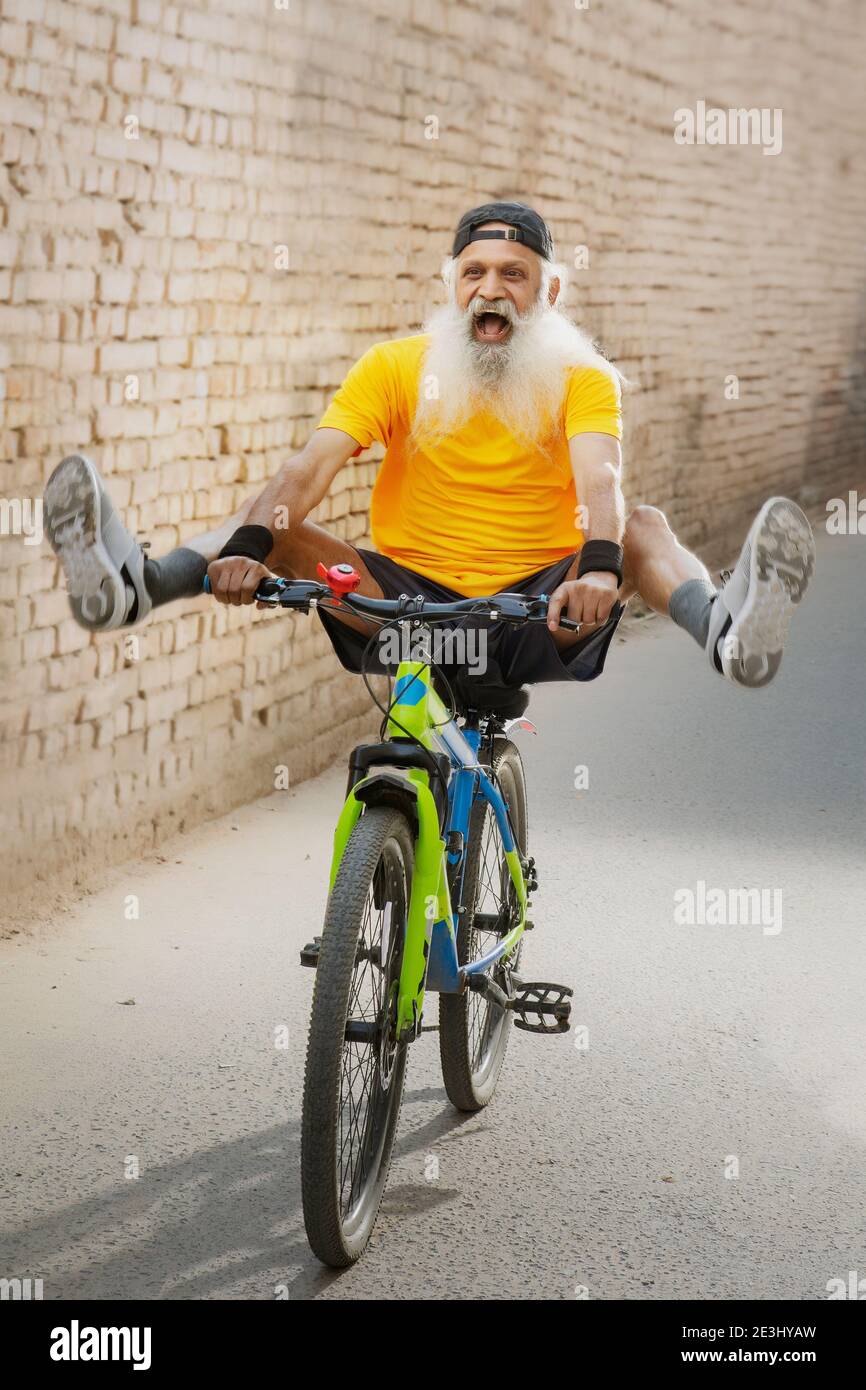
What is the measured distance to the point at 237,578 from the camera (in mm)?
3348

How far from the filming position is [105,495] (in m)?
3.44

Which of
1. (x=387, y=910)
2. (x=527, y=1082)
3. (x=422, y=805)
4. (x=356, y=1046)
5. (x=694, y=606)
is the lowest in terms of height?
(x=527, y=1082)

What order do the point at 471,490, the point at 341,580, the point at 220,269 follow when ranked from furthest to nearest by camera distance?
the point at 220,269
the point at 471,490
the point at 341,580

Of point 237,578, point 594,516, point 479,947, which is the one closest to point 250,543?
point 237,578

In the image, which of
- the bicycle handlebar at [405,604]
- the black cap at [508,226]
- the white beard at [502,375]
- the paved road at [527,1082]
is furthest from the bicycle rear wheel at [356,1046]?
the black cap at [508,226]

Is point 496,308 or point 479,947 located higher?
point 496,308

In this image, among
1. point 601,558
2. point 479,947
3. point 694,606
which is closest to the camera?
point 601,558

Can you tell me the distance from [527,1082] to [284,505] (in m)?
1.60

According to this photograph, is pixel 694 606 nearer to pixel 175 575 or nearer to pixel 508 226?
pixel 508 226

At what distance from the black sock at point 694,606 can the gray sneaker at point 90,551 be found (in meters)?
1.07

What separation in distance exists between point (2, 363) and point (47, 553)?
594mm

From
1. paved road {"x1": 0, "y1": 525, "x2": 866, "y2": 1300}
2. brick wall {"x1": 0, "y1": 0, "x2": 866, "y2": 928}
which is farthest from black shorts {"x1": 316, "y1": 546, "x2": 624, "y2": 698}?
brick wall {"x1": 0, "y1": 0, "x2": 866, "y2": 928}

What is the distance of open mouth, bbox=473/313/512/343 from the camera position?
154 inches
